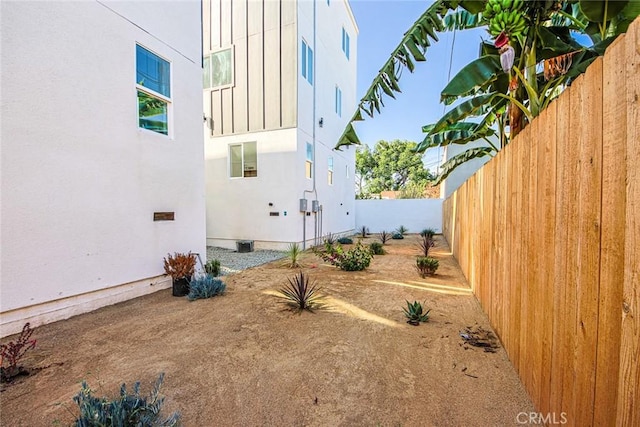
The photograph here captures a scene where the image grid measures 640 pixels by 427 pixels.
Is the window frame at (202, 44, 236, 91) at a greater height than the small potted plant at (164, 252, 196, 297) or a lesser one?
greater

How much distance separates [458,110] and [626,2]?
2064 mm

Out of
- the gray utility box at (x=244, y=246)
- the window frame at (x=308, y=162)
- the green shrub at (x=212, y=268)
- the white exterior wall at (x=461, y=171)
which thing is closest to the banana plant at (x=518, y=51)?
the green shrub at (x=212, y=268)

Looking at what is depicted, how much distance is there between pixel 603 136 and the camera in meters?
1.33

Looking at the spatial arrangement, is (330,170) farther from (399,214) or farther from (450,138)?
(450,138)

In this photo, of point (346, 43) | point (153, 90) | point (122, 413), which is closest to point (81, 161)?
point (153, 90)

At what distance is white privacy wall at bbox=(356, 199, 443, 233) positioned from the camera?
1703 centimetres

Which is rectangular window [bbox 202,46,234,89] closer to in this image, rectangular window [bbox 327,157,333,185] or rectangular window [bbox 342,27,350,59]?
rectangular window [bbox 327,157,333,185]

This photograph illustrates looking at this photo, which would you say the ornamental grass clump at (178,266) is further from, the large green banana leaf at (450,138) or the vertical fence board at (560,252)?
the large green banana leaf at (450,138)

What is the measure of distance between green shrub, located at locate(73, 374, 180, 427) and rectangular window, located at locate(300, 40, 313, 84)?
10051 millimetres

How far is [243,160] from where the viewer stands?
10.2 meters

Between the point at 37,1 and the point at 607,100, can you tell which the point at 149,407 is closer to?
the point at 607,100

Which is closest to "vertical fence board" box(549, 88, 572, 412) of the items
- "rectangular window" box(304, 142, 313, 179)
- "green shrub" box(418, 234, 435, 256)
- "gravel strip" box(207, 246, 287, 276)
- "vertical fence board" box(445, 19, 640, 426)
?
"vertical fence board" box(445, 19, 640, 426)

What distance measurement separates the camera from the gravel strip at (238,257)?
7207 mm

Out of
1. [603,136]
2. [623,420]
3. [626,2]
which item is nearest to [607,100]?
[603,136]
